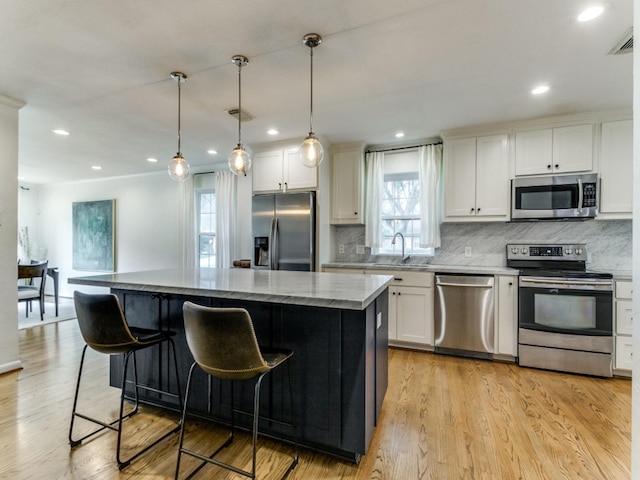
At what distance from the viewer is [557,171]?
10.5ft

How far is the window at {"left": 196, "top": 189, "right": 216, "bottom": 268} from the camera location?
5.36 m

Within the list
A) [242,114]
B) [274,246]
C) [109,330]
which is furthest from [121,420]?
[242,114]

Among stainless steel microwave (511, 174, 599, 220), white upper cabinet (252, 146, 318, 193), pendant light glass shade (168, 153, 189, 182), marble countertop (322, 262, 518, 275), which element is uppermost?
white upper cabinet (252, 146, 318, 193)

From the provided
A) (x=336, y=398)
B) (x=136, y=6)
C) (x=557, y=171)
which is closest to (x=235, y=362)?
(x=336, y=398)

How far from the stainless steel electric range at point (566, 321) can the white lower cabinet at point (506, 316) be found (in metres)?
0.05

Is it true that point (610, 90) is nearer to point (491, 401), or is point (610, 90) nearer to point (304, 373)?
point (491, 401)

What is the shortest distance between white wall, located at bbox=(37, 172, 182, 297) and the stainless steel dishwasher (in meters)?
4.34

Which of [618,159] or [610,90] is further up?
[610,90]

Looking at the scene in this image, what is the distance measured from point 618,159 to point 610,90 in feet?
2.47

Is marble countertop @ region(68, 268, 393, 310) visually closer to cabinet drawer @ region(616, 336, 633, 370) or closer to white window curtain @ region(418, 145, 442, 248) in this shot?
white window curtain @ region(418, 145, 442, 248)

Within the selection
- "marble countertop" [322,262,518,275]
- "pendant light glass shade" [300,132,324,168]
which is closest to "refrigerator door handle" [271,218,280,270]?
"marble countertop" [322,262,518,275]

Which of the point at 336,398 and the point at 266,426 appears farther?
the point at 266,426

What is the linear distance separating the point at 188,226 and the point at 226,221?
32.8 inches

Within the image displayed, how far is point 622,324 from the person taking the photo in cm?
280
